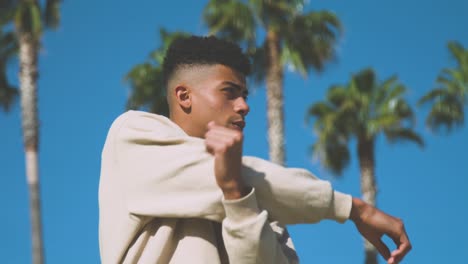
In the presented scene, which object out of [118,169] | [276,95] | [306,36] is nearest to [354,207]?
[118,169]

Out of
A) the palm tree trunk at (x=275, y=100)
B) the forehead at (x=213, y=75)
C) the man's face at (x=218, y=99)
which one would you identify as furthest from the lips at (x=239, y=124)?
the palm tree trunk at (x=275, y=100)

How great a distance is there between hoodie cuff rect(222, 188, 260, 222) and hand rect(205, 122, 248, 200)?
2 cm

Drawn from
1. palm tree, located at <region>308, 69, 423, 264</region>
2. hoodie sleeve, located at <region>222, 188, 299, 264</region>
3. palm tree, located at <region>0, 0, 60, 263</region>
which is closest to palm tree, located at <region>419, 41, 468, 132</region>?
palm tree, located at <region>308, 69, 423, 264</region>

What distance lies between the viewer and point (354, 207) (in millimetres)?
1880

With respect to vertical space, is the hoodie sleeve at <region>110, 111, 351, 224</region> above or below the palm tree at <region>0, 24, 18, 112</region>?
below

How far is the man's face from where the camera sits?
207 centimetres

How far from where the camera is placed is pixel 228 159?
1716mm

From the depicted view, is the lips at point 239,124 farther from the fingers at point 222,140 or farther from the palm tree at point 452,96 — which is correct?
the palm tree at point 452,96

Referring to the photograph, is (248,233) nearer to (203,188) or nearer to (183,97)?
(203,188)

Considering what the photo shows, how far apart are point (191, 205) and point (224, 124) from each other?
1.02 ft

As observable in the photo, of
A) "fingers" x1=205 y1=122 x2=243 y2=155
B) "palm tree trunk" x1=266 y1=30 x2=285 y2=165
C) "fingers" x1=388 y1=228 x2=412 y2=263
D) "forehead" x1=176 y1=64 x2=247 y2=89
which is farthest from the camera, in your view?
"palm tree trunk" x1=266 y1=30 x2=285 y2=165

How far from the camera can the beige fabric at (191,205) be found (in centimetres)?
178

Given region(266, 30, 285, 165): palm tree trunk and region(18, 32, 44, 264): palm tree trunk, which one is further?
region(18, 32, 44, 264): palm tree trunk

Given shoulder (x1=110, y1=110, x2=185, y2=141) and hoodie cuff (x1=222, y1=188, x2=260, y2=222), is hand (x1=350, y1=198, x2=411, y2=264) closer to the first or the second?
hoodie cuff (x1=222, y1=188, x2=260, y2=222)
